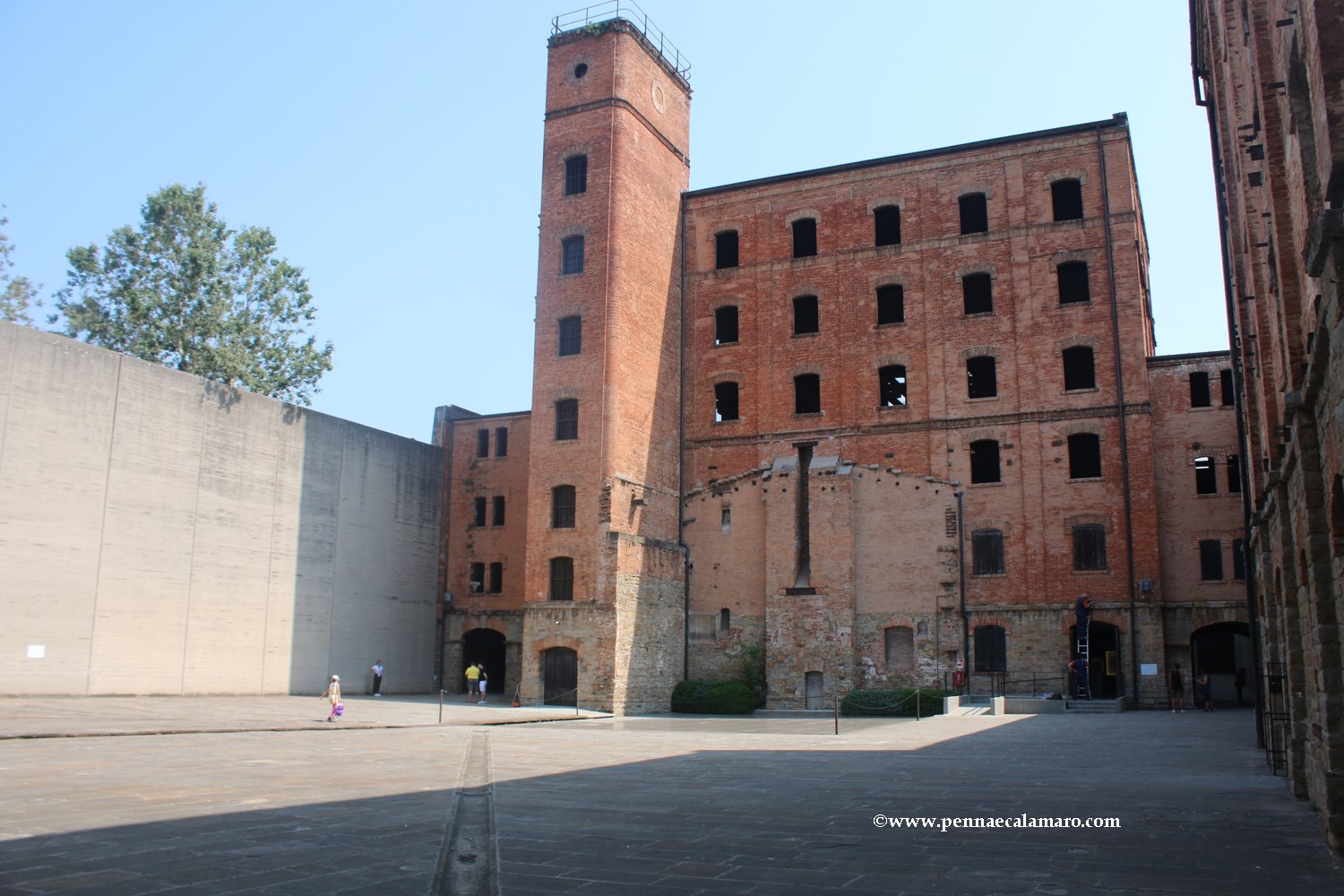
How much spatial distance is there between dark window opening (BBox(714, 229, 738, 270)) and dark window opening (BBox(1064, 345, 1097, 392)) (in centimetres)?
1143

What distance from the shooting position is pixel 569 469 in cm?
3052

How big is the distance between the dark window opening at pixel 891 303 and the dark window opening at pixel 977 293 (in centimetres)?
194

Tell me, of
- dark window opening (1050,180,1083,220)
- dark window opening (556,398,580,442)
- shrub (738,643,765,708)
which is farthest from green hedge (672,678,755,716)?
dark window opening (1050,180,1083,220)

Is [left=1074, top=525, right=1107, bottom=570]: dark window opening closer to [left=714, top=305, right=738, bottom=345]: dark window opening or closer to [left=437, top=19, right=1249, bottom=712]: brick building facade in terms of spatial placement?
[left=437, top=19, right=1249, bottom=712]: brick building facade

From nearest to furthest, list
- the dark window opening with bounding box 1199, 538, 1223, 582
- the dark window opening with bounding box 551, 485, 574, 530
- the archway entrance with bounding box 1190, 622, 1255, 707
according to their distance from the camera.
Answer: the dark window opening with bounding box 1199, 538, 1223, 582
the dark window opening with bounding box 551, 485, 574, 530
the archway entrance with bounding box 1190, 622, 1255, 707

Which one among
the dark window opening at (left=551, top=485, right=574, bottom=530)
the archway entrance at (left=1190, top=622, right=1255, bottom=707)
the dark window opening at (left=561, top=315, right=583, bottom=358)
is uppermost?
the dark window opening at (left=561, top=315, right=583, bottom=358)

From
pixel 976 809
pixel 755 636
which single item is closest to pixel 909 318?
pixel 755 636

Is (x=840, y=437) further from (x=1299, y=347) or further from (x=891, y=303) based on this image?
(x=1299, y=347)

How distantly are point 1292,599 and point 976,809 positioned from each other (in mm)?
4089

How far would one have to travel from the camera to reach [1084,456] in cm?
3023

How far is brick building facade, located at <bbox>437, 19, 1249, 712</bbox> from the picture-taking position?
2927 cm

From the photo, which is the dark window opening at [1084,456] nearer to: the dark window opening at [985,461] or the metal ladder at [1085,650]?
the dark window opening at [985,461]

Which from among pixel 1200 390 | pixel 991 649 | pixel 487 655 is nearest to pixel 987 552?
pixel 991 649

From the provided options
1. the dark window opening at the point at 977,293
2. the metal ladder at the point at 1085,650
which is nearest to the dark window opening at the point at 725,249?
the dark window opening at the point at 977,293
